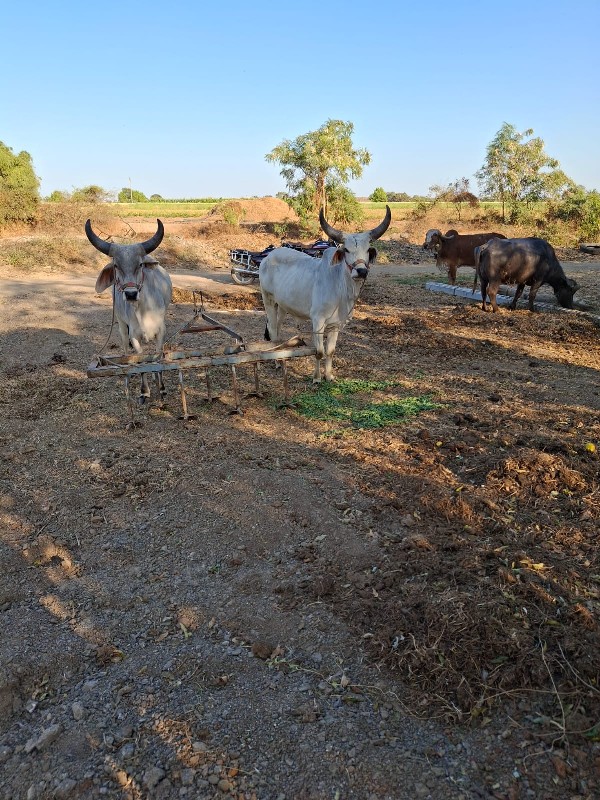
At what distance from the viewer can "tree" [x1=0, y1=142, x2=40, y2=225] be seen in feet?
82.2

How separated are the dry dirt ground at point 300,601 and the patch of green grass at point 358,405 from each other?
153mm

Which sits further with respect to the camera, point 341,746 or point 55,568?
point 55,568

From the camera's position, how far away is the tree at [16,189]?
25.0 meters

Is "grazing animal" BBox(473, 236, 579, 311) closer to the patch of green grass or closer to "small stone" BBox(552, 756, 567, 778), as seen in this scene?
the patch of green grass

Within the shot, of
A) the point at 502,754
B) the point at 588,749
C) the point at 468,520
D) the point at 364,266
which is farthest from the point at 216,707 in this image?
the point at 364,266

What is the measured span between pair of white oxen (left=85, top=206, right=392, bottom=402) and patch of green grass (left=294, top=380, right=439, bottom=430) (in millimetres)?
450

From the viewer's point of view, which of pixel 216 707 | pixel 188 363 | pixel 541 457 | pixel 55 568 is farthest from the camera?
pixel 188 363

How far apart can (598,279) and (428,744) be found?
18018 mm

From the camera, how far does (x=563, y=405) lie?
682 cm

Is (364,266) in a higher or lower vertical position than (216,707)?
higher

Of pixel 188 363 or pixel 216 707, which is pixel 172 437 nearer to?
pixel 188 363

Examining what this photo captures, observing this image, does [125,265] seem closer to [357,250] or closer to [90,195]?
[357,250]

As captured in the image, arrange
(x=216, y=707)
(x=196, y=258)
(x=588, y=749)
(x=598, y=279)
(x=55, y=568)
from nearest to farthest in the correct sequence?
(x=588, y=749) < (x=216, y=707) < (x=55, y=568) < (x=598, y=279) < (x=196, y=258)

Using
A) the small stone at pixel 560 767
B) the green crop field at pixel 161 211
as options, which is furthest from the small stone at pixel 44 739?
the green crop field at pixel 161 211
